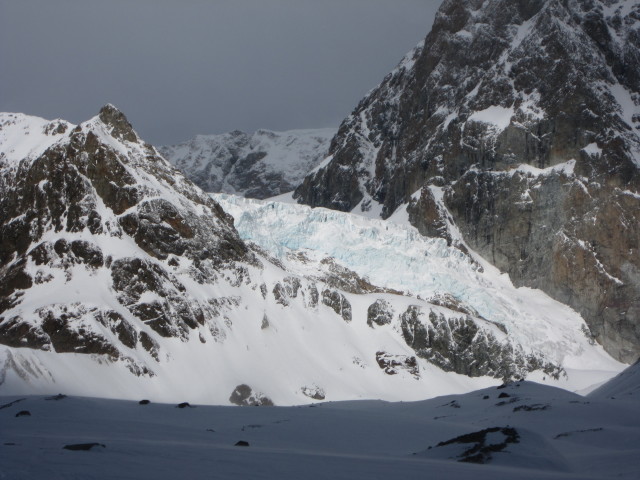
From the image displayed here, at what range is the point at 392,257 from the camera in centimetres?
13300

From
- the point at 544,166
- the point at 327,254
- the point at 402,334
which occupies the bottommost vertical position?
the point at 402,334

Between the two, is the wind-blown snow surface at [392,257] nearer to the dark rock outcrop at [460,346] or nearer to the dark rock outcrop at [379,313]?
the dark rock outcrop at [460,346]

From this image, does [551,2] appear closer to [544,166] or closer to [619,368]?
[544,166]

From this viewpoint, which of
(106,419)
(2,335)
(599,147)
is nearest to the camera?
(106,419)

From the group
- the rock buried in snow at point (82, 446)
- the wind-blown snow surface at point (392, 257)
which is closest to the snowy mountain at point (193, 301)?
the wind-blown snow surface at point (392, 257)

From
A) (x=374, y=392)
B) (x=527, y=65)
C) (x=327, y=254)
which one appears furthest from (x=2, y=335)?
(x=527, y=65)

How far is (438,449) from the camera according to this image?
26234 millimetres

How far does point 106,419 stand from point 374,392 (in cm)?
6853

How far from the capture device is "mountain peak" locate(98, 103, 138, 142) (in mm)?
107250

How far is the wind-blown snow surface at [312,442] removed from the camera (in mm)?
19391

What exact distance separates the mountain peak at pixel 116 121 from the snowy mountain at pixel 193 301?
0.86 feet

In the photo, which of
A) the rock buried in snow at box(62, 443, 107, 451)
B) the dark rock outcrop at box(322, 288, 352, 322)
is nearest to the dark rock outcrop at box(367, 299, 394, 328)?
the dark rock outcrop at box(322, 288, 352, 322)

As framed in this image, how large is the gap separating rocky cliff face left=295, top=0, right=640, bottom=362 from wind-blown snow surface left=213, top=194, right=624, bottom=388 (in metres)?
14.9

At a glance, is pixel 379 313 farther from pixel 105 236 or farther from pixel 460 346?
pixel 105 236
